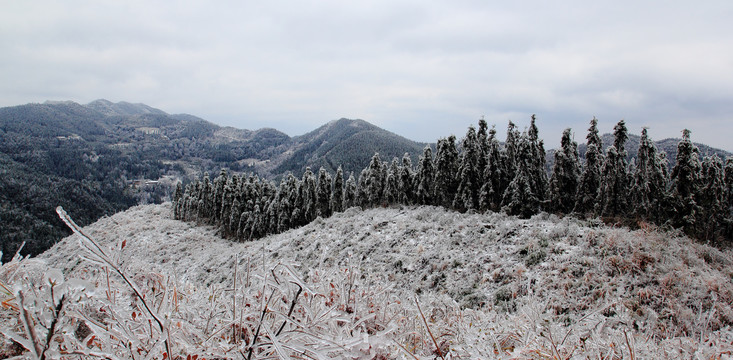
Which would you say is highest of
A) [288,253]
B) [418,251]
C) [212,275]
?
[418,251]

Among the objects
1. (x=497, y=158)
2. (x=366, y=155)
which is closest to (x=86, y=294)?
(x=497, y=158)

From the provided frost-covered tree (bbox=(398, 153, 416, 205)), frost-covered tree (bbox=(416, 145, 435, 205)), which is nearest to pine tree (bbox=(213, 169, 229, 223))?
frost-covered tree (bbox=(398, 153, 416, 205))

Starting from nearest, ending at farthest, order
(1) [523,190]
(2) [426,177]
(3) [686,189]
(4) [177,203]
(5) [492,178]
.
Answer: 1. (3) [686,189]
2. (1) [523,190]
3. (5) [492,178]
4. (2) [426,177]
5. (4) [177,203]

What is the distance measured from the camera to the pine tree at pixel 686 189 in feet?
70.7

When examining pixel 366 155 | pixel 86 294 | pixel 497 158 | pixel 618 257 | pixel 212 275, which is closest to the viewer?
pixel 86 294

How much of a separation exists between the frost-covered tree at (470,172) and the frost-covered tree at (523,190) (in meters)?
3.30

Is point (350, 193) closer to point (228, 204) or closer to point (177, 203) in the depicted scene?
point (228, 204)

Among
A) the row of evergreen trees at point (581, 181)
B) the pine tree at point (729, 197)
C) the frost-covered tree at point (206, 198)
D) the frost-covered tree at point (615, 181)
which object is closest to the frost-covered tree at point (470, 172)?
the row of evergreen trees at point (581, 181)

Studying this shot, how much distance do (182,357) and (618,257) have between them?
1263 cm

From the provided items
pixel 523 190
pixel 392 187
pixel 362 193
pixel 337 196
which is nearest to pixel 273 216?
pixel 337 196

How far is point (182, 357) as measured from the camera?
1.16 meters

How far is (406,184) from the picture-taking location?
3872cm

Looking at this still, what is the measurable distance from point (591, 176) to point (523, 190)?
5.98 metres

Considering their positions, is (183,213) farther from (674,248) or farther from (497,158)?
(674,248)
